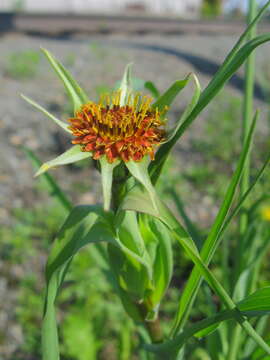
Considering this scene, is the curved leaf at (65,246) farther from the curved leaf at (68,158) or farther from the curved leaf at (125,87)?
the curved leaf at (125,87)

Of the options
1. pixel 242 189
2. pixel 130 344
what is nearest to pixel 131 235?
pixel 242 189

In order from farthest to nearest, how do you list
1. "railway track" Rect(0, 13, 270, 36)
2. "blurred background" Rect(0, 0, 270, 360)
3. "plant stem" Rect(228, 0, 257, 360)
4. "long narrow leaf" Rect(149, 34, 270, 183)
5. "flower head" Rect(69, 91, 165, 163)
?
"railway track" Rect(0, 13, 270, 36) → "blurred background" Rect(0, 0, 270, 360) → "plant stem" Rect(228, 0, 257, 360) → "flower head" Rect(69, 91, 165, 163) → "long narrow leaf" Rect(149, 34, 270, 183)

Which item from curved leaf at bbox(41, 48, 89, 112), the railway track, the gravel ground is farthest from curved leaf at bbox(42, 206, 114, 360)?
the railway track

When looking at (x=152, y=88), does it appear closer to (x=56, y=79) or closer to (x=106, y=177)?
(x=106, y=177)

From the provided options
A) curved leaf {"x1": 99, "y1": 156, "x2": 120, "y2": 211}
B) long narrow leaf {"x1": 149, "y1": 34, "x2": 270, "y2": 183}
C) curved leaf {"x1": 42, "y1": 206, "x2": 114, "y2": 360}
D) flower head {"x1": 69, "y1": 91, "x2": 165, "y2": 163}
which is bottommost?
curved leaf {"x1": 42, "y1": 206, "x2": 114, "y2": 360}

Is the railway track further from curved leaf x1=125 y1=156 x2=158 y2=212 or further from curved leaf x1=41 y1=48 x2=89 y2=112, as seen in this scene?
curved leaf x1=125 y1=156 x2=158 y2=212

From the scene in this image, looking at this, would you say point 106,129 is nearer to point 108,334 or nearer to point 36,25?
point 108,334
